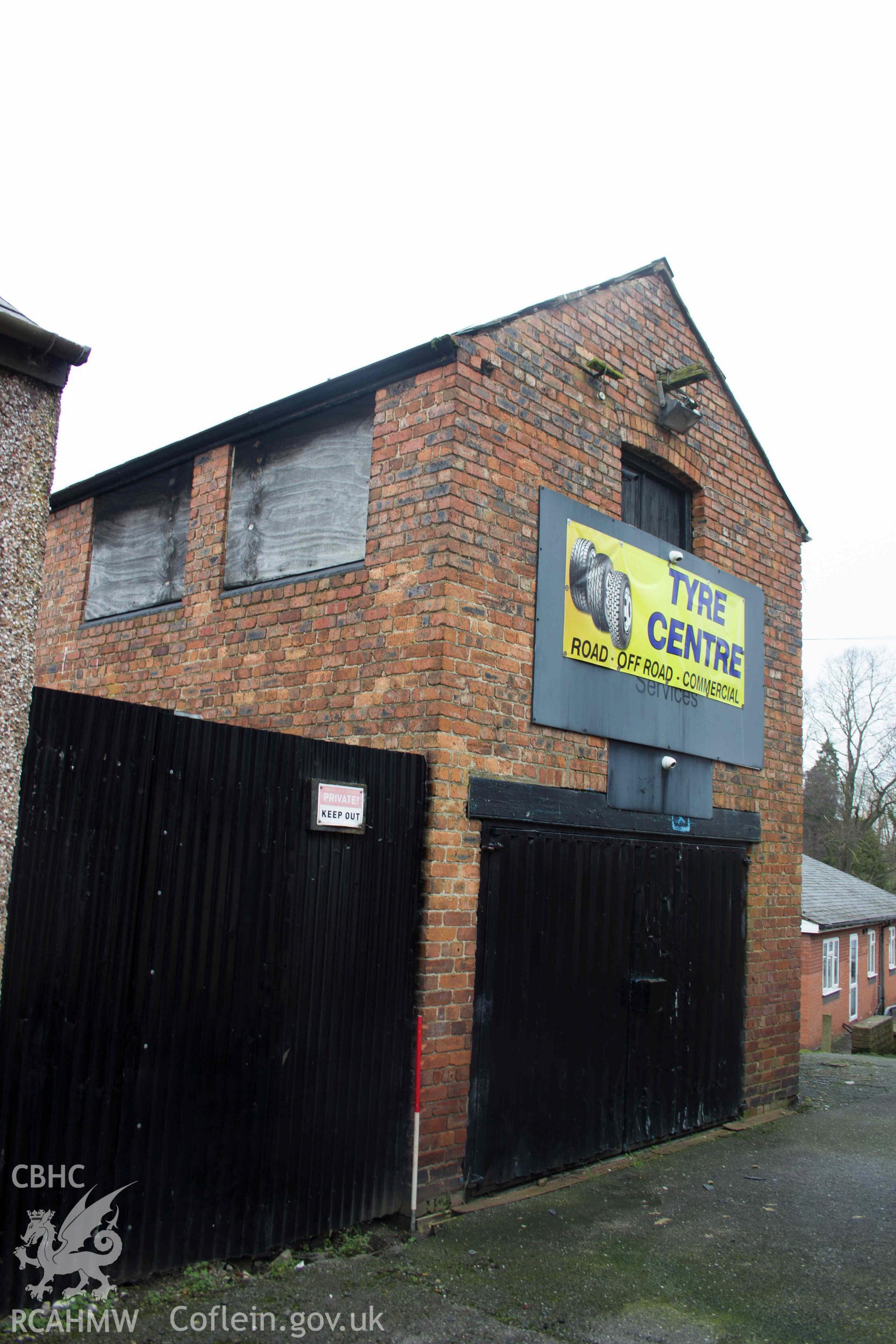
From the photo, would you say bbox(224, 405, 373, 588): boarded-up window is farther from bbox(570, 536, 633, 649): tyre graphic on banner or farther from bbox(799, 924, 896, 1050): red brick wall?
bbox(799, 924, 896, 1050): red brick wall

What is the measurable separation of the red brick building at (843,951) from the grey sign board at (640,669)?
12237 mm

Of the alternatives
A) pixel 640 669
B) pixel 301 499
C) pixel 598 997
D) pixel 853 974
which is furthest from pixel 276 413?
pixel 853 974

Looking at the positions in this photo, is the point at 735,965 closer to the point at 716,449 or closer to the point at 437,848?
the point at 437,848

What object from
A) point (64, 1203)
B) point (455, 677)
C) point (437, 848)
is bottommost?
point (64, 1203)

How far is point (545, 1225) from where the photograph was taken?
527cm

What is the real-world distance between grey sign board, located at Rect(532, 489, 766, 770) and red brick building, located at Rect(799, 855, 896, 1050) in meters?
12.2

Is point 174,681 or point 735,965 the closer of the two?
point 174,681

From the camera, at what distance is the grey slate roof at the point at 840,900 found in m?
22.2

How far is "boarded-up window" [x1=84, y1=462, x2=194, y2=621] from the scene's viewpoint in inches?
313

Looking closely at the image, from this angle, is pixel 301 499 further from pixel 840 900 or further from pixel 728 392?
pixel 840 900

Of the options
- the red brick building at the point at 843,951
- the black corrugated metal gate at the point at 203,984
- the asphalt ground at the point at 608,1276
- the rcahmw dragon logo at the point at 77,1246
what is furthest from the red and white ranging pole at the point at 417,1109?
the red brick building at the point at 843,951

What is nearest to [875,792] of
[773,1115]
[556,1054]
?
[773,1115]

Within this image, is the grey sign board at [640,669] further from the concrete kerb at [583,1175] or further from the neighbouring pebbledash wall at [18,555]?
the neighbouring pebbledash wall at [18,555]

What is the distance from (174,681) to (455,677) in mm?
2675
